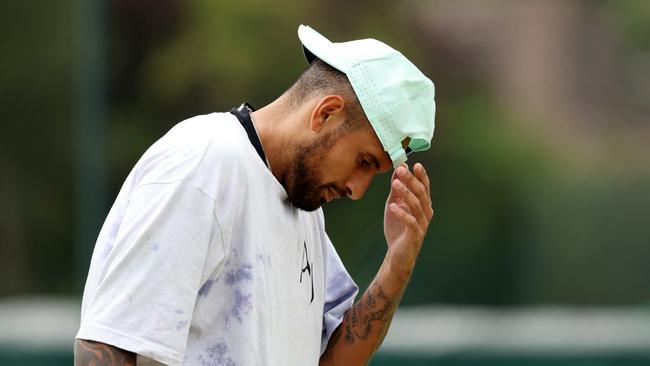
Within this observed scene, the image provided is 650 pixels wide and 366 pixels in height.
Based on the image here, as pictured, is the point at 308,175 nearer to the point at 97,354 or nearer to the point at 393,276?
the point at 393,276

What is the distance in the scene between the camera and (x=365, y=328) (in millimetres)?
3449

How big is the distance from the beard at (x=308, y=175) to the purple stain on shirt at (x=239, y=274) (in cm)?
26

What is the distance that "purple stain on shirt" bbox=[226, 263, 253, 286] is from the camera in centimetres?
285

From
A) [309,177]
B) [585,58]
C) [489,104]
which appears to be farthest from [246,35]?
[309,177]

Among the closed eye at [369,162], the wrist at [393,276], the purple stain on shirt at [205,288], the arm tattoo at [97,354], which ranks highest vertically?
the closed eye at [369,162]

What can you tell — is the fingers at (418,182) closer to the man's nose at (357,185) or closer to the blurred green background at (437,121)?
the man's nose at (357,185)

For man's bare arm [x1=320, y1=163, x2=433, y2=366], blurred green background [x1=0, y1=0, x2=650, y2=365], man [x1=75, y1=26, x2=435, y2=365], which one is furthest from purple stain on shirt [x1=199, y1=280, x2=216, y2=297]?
blurred green background [x1=0, y1=0, x2=650, y2=365]

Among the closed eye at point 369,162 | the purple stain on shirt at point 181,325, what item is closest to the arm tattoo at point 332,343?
the closed eye at point 369,162

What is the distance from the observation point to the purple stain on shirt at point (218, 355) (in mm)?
2822

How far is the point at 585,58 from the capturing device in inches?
383

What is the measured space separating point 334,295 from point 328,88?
0.72 metres

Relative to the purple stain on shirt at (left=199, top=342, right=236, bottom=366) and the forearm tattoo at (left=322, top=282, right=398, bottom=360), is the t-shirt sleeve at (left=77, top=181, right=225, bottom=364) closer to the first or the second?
the purple stain on shirt at (left=199, top=342, right=236, bottom=366)

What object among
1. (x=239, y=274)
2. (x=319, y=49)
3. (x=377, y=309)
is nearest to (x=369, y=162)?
(x=319, y=49)

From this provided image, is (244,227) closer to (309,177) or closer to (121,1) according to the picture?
(309,177)
